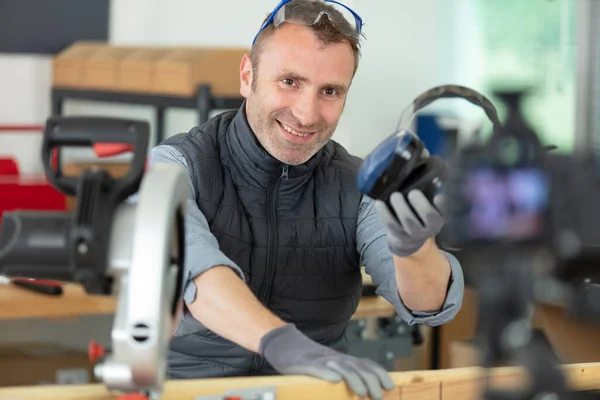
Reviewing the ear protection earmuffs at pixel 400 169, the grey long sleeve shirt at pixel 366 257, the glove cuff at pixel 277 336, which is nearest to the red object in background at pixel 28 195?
the grey long sleeve shirt at pixel 366 257

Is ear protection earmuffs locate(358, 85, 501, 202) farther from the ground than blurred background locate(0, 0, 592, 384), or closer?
farther from the ground

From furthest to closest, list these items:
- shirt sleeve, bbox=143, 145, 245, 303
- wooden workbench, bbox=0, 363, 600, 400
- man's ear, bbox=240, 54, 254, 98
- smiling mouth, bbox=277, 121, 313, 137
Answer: man's ear, bbox=240, 54, 254, 98
smiling mouth, bbox=277, 121, 313, 137
shirt sleeve, bbox=143, 145, 245, 303
wooden workbench, bbox=0, 363, 600, 400

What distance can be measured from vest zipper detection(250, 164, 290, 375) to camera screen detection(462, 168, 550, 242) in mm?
1146

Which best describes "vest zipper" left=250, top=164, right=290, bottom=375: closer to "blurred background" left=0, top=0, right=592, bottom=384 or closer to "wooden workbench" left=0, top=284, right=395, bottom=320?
"wooden workbench" left=0, top=284, right=395, bottom=320

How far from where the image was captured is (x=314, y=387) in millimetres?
1278

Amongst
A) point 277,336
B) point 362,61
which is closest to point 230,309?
point 277,336

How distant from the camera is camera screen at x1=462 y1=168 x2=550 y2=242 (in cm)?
67

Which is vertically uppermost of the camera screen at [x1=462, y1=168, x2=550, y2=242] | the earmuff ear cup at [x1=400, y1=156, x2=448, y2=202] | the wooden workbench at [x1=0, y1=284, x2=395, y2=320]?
the camera screen at [x1=462, y1=168, x2=550, y2=242]

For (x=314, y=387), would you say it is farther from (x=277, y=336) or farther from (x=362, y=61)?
(x=362, y=61)

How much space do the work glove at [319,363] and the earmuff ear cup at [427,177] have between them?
1.17 ft

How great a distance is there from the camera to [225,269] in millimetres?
1581

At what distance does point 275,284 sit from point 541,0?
8.63 ft

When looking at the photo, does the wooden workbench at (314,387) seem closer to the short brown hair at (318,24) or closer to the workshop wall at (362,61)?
the short brown hair at (318,24)

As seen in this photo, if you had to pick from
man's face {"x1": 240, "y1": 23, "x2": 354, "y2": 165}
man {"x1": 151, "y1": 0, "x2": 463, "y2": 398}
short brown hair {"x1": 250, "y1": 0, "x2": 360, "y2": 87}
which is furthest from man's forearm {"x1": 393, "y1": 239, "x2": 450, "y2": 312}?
short brown hair {"x1": 250, "y1": 0, "x2": 360, "y2": 87}
